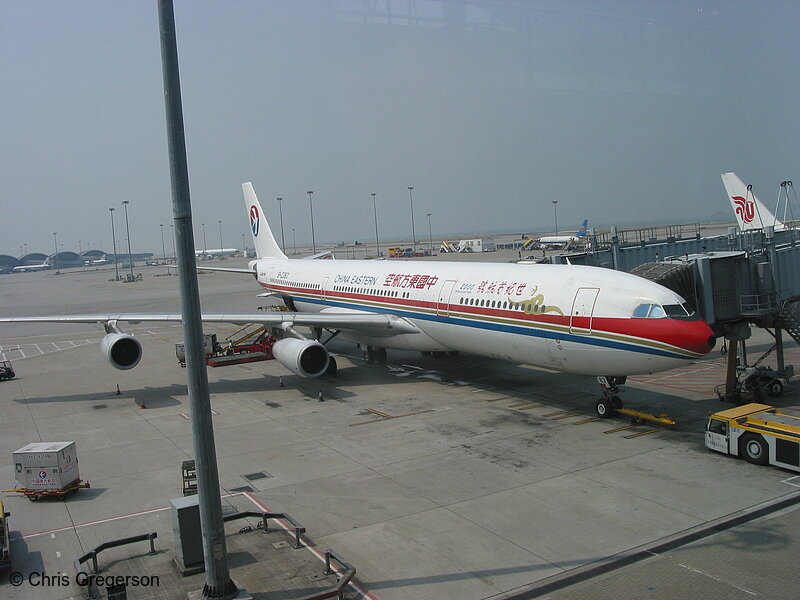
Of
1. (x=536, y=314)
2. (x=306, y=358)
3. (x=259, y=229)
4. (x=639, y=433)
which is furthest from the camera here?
(x=259, y=229)

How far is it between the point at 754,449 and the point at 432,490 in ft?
25.0

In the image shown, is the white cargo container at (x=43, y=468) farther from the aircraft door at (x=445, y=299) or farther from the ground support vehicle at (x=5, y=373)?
the ground support vehicle at (x=5, y=373)

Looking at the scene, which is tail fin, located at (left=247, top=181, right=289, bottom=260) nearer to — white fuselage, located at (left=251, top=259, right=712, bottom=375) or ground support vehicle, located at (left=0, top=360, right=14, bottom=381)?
white fuselage, located at (left=251, top=259, right=712, bottom=375)

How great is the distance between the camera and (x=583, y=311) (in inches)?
744

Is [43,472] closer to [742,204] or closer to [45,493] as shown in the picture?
[45,493]

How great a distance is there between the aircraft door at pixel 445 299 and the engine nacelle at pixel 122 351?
11064mm

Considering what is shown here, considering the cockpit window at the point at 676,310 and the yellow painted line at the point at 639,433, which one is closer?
the cockpit window at the point at 676,310

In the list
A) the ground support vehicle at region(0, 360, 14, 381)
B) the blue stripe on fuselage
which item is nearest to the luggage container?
the blue stripe on fuselage

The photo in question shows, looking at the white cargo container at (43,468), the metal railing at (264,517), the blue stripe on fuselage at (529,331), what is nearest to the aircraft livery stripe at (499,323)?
the blue stripe on fuselage at (529,331)

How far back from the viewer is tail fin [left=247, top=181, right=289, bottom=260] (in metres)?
41.9

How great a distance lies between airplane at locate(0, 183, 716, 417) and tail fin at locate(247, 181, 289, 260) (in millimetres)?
9090

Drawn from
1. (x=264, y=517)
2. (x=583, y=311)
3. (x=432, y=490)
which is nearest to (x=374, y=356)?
(x=583, y=311)

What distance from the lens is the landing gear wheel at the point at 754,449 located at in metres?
15.8

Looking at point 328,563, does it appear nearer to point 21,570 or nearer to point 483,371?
point 21,570
